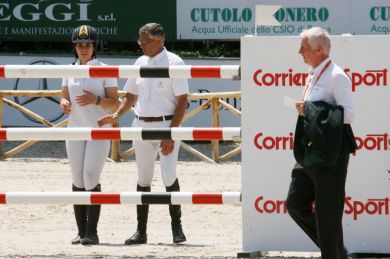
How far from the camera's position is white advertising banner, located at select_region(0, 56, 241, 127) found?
63.2 feet

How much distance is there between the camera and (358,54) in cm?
920

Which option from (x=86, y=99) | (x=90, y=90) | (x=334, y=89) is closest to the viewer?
(x=334, y=89)

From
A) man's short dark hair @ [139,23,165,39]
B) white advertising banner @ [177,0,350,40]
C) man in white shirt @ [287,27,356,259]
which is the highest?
white advertising banner @ [177,0,350,40]

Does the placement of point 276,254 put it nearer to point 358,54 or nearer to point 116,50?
point 358,54

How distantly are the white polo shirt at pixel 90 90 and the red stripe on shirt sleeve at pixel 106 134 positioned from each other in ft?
2.67

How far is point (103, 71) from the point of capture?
9.44 metres

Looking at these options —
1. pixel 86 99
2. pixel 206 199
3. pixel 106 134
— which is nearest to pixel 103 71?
pixel 106 134

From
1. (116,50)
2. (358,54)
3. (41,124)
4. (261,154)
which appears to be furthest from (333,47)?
(116,50)

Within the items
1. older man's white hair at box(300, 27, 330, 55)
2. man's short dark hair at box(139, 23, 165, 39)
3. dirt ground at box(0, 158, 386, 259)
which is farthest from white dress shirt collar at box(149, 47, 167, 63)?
older man's white hair at box(300, 27, 330, 55)

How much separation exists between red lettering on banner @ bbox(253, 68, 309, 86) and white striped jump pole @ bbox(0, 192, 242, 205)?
85 centimetres

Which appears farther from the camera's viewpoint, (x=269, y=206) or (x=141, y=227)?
(x=141, y=227)

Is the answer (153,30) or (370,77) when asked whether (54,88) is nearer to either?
(153,30)

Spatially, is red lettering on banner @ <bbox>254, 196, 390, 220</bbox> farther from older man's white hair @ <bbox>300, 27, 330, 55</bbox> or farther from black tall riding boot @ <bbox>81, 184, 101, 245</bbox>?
black tall riding boot @ <bbox>81, 184, 101, 245</bbox>

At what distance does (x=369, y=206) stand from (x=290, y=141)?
0.74 meters
